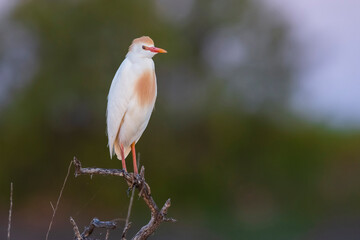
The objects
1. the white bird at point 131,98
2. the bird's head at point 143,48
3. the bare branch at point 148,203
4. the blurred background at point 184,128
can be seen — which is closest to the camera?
the bare branch at point 148,203

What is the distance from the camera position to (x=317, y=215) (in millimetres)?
14844

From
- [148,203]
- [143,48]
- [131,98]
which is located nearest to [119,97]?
[131,98]

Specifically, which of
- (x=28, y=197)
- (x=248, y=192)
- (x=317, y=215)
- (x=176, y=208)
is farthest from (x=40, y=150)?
(x=317, y=215)

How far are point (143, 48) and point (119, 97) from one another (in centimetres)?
43

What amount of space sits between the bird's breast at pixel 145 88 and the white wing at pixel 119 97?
54 mm

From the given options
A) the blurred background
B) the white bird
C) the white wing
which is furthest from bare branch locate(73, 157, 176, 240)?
the blurred background

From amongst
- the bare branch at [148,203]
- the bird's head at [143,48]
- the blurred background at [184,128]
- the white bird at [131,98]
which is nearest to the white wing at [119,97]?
the white bird at [131,98]

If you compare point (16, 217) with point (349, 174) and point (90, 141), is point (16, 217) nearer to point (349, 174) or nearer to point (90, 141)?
point (90, 141)

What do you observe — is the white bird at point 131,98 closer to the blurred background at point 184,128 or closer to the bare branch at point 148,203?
the bare branch at point 148,203

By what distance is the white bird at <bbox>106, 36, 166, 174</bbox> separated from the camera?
201 inches

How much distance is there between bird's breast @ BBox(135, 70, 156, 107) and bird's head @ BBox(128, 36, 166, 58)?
0.50 feet

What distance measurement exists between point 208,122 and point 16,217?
4.09m

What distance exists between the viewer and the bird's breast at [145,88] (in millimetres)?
5121

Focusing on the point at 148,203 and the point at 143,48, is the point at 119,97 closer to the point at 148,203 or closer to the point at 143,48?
the point at 143,48
